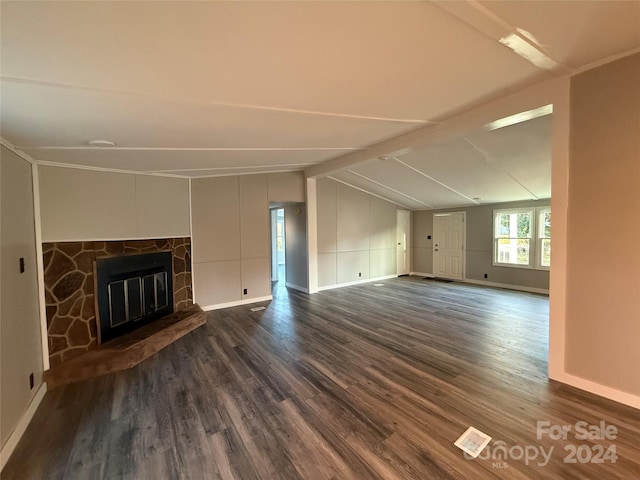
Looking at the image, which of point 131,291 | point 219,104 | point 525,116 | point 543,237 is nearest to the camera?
point 219,104

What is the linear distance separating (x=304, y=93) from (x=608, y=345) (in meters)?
3.27

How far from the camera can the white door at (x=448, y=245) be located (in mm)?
7952

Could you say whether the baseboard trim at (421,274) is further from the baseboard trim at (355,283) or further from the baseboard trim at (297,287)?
the baseboard trim at (297,287)

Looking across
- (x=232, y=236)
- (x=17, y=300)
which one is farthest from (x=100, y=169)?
(x=232, y=236)

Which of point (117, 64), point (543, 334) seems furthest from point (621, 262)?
point (117, 64)

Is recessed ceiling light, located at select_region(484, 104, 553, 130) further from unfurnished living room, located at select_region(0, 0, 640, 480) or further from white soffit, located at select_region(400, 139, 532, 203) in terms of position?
white soffit, located at select_region(400, 139, 532, 203)

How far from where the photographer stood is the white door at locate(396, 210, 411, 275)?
8.77m

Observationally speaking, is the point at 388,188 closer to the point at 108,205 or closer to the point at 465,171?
the point at 465,171

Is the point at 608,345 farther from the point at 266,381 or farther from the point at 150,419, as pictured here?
the point at 150,419

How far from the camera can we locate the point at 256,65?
1.64 meters

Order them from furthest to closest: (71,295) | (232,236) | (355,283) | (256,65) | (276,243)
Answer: (276,243), (355,283), (232,236), (71,295), (256,65)

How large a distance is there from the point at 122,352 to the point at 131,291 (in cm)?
101

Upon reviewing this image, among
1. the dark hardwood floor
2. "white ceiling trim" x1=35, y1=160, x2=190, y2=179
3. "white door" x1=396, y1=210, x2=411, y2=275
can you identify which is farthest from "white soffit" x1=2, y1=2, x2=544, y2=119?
"white door" x1=396, y1=210, x2=411, y2=275

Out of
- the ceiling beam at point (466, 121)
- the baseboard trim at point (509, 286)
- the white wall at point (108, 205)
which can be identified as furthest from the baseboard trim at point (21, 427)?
the baseboard trim at point (509, 286)
